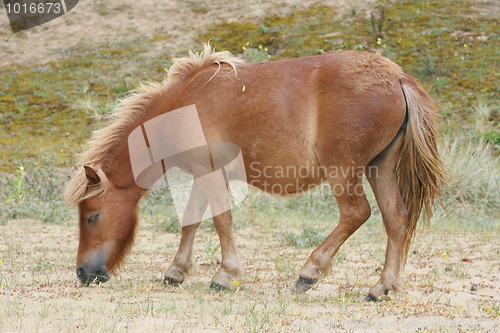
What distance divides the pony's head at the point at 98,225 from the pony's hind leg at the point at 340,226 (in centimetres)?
167

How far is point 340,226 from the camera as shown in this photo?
4.38 metres

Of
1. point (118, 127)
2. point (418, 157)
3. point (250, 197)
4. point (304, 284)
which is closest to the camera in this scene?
point (304, 284)

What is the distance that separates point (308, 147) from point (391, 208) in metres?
0.94

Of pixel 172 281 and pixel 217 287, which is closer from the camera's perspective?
pixel 217 287

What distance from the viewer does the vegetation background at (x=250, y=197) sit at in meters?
3.58

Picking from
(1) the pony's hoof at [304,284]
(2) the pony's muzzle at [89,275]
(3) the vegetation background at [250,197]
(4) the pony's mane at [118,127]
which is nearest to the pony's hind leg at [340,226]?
(1) the pony's hoof at [304,284]

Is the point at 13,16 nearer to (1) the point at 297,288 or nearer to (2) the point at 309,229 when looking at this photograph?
(2) the point at 309,229

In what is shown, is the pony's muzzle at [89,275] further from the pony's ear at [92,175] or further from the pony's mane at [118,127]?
the pony's ear at [92,175]

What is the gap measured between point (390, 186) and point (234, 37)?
1167 centimetres

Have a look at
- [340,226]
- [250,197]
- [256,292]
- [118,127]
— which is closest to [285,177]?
[340,226]

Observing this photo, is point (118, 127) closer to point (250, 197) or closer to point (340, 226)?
point (340, 226)

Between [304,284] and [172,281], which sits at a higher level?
[304,284]

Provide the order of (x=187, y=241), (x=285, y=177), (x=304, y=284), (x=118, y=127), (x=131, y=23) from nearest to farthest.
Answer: (x=304, y=284) < (x=285, y=177) < (x=118, y=127) < (x=187, y=241) < (x=131, y=23)

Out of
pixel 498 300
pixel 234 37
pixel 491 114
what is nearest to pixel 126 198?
pixel 498 300
